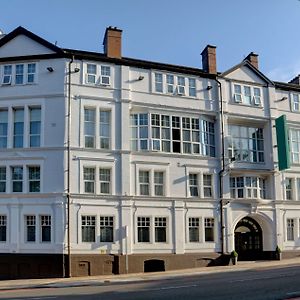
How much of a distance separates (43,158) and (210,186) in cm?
1221

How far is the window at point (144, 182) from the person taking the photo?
107ft

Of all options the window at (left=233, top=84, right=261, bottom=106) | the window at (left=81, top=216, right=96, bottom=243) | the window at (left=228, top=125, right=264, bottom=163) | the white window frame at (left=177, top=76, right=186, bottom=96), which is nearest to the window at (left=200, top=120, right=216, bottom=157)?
the window at (left=228, top=125, right=264, bottom=163)

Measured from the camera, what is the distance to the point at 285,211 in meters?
36.7

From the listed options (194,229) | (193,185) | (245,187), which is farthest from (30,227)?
(245,187)

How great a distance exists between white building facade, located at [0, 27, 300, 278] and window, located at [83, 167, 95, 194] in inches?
2.6

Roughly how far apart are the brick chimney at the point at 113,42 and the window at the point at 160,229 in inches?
467

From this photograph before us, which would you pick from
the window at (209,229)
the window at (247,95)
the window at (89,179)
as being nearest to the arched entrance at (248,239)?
the window at (209,229)

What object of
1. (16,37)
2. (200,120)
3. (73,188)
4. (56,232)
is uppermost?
(16,37)

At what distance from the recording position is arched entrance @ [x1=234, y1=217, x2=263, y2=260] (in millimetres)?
36247

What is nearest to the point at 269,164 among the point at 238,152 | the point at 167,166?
the point at 238,152

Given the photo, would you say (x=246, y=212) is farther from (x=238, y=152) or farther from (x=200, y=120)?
(x=200, y=120)

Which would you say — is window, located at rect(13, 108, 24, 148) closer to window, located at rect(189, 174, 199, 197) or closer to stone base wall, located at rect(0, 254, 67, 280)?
stone base wall, located at rect(0, 254, 67, 280)

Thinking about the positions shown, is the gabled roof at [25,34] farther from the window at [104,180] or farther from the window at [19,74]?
the window at [104,180]

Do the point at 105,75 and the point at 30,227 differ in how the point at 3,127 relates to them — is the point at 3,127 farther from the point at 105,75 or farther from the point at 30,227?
the point at 105,75
